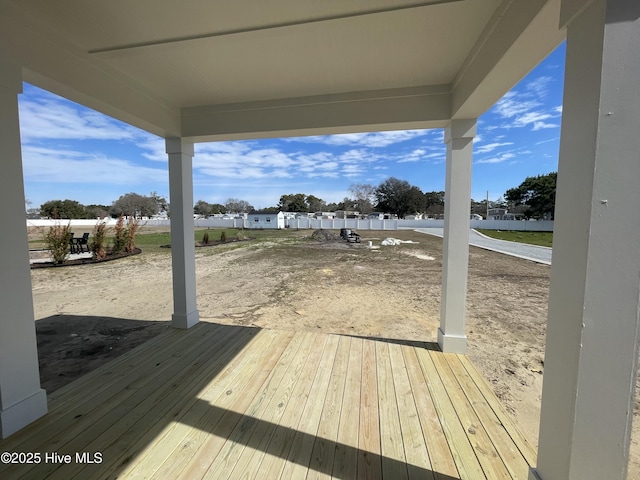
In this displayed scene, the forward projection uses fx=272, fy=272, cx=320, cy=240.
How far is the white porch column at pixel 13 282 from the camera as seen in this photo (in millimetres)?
1555

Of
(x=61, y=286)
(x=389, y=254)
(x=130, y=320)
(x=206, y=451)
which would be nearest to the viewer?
(x=206, y=451)

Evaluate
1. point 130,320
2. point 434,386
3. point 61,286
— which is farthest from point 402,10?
point 61,286

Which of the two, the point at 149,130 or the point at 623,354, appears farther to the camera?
the point at 149,130

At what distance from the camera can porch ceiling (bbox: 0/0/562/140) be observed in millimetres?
1492

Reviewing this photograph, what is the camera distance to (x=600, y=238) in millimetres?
872

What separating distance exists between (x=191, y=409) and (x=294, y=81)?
8.75 feet

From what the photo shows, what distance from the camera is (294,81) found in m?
2.36

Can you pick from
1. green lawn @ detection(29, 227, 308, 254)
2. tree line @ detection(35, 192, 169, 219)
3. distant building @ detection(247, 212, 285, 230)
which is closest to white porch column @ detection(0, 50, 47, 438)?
green lawn @ detection(29, 227, 308, 254)

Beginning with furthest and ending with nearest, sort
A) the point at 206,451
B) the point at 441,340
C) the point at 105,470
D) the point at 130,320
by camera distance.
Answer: the point at 130,320, the point at 441,340, the point at 206,451, the point at 105,470

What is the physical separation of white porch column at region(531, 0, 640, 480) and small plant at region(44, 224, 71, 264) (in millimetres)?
11160

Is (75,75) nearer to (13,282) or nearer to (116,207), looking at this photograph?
(13,282)

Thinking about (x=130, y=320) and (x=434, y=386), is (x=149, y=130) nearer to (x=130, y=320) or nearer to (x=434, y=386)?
(x=130, y=320)

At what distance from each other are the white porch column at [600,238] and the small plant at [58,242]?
36.6 ft

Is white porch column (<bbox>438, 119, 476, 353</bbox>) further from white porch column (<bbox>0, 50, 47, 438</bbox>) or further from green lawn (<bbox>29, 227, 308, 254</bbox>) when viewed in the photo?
green lawn (<bbox>29, 227, 308, 254</bbox>)
